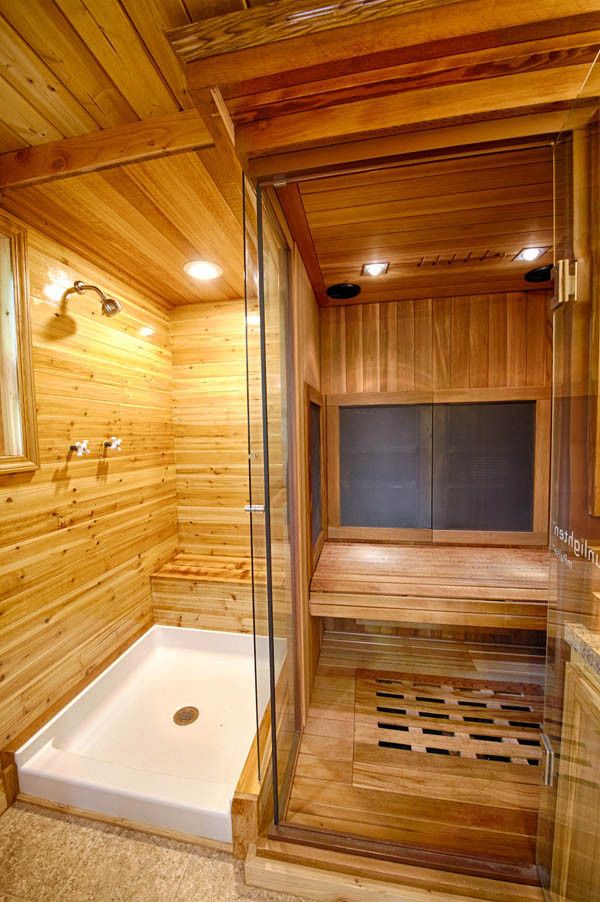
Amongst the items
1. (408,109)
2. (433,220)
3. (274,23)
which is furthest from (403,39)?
(433,220)

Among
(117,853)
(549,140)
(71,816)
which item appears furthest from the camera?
(71,816)

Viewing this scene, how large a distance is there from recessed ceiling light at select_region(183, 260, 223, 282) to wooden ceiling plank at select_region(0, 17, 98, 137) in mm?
801

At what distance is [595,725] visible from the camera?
0.81m

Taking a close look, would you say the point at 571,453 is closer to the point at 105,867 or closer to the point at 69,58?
the point at 69,58

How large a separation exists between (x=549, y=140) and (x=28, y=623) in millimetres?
2540

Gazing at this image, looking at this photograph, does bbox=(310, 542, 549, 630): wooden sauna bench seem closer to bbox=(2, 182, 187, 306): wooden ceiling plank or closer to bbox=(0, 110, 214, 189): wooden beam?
bbox=(0, 110, 214, 189): wooden beam

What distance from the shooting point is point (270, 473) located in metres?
1.09

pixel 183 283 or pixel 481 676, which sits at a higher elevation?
pixel 183 283

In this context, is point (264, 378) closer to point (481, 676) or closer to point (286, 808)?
point (286, 808)

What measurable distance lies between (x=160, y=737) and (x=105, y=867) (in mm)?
591

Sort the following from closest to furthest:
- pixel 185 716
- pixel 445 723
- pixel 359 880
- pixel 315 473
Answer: pixel 359 880 → pixel 445 723 → pixel 185 716 → pixel 315 473

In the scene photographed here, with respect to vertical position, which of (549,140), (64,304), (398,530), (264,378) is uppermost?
(549,140)

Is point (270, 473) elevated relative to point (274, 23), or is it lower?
lower

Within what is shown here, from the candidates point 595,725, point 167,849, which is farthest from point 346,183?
point 167,849
